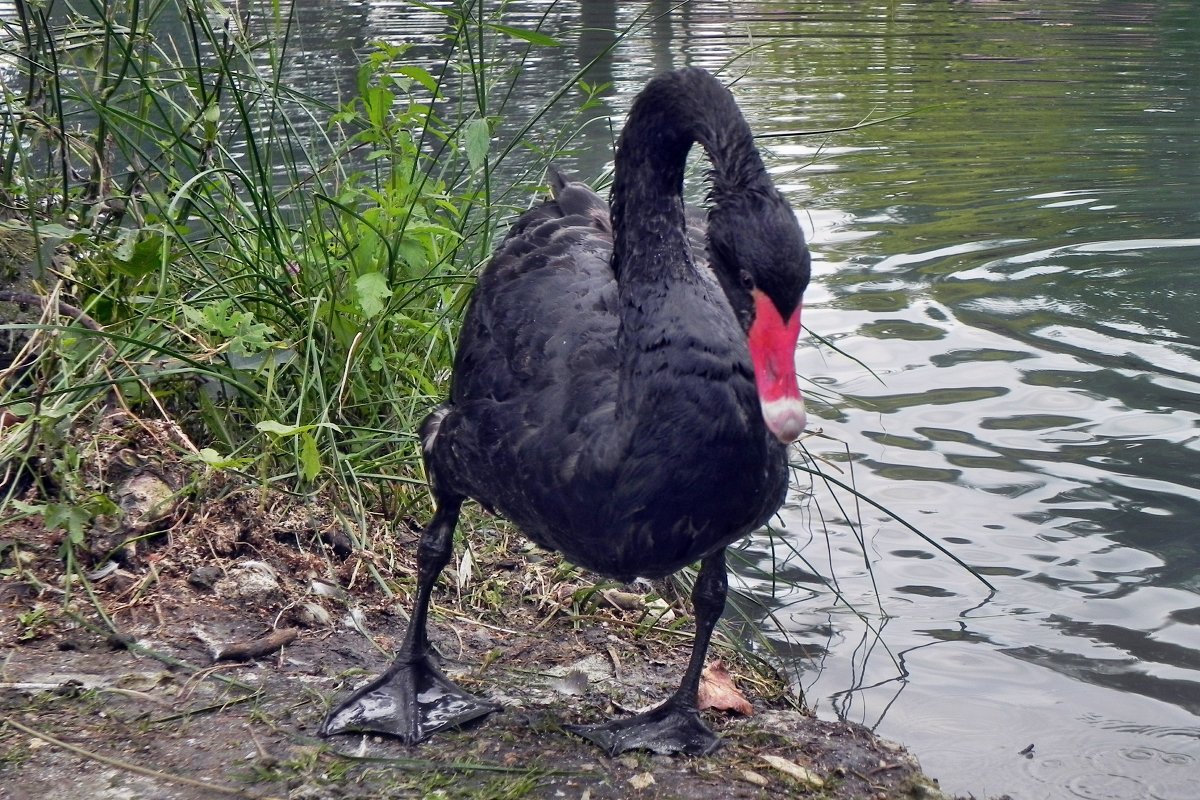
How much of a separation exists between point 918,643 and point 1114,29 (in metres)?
14.1

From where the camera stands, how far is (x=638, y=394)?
9.53 feet

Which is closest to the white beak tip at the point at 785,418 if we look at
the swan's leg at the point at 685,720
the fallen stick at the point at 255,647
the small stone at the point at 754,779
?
the swan's leg at the point at 685,720

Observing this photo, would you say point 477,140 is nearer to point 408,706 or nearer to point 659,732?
point 408,706

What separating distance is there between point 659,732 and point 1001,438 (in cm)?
262

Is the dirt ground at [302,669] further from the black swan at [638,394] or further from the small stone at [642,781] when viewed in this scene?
the black swan at [638,394]

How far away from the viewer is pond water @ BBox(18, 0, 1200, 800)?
3.91 m

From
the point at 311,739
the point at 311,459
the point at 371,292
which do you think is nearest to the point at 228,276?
the point at 371,292

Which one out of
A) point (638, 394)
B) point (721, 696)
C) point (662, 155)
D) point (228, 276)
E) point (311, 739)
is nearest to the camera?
point (638, 394)

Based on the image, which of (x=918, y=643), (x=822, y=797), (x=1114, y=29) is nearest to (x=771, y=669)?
(x=918, y=643)

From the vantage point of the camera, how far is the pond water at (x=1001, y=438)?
154 inches

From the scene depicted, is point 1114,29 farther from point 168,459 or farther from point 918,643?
point 168,459

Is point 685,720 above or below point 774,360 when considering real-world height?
below

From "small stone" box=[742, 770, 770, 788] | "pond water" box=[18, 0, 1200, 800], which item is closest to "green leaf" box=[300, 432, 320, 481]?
"small stone" box=[742, 770, 770, 788]

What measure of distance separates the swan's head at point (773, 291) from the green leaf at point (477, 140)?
1.21 m
